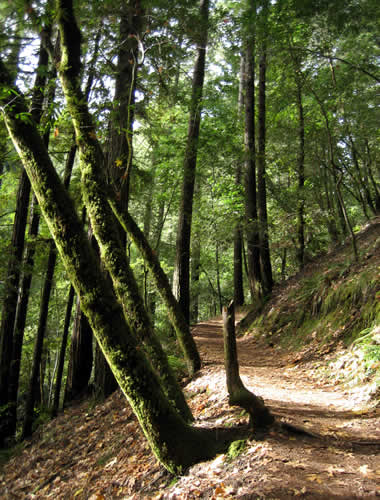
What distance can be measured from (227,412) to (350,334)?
317 centimetres

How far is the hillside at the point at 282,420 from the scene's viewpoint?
275 cm

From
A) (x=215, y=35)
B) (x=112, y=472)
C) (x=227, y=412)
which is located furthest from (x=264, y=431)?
(x=215, y=35)

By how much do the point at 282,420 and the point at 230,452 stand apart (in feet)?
2.20

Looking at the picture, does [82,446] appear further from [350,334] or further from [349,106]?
[349,106]

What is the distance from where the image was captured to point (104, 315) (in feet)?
10.3

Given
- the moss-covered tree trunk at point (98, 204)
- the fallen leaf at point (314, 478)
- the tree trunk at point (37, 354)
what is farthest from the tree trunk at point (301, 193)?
the fallen leaf at point (314, 478)

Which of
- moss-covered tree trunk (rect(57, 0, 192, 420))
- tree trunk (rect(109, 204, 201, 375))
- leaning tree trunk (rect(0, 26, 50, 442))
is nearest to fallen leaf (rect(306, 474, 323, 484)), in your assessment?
moss-covered tree trunk (rect(57, 0, 192, 420))

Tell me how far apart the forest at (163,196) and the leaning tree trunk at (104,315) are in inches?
0.5

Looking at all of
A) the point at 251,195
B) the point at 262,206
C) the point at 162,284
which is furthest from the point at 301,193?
the point at 162,284

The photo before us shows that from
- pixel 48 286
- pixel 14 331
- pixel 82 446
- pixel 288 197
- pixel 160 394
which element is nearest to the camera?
pixel 160 394

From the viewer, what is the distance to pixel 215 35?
1016 cm

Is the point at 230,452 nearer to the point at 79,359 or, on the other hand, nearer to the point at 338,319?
the point at 338,319

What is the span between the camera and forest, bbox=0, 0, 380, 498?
327 cm

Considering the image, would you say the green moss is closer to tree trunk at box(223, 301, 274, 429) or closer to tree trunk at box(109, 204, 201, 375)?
tree trunk at box(223, 301, 274, 429)
